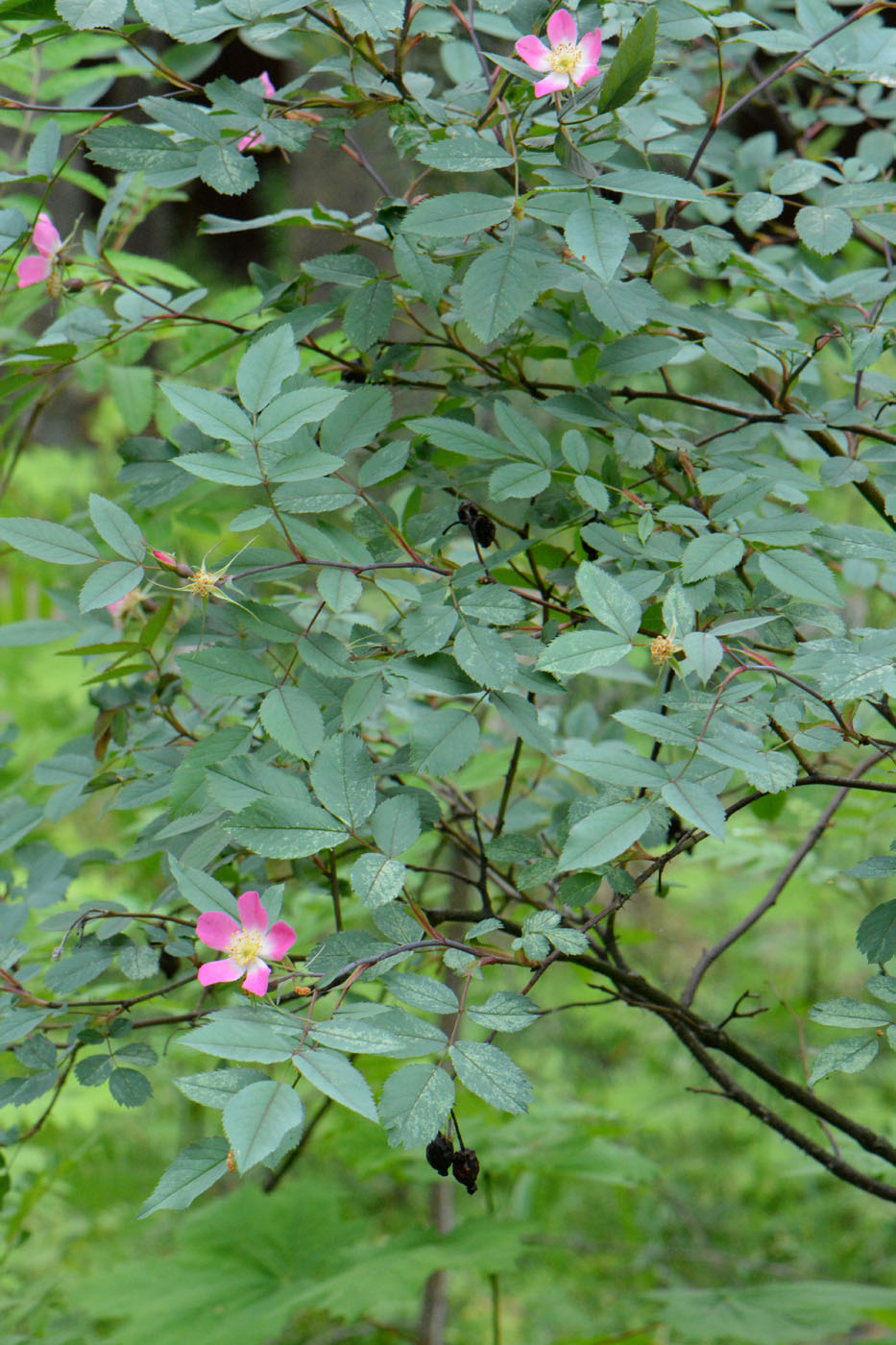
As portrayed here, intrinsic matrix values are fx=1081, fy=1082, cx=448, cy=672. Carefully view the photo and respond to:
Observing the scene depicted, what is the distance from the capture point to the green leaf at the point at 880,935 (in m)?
0.53

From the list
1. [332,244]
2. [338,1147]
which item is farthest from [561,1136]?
[332,244]

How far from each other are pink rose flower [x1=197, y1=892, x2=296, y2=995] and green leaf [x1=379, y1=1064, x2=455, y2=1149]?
86 millimetres

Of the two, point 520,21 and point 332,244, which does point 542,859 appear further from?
point 332,244

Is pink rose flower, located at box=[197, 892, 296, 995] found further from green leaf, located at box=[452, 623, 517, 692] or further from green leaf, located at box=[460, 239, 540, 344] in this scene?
green leaf, located at box=[460, 239, 540, 344]

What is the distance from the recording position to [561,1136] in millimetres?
1237

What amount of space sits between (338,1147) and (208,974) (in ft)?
2.64

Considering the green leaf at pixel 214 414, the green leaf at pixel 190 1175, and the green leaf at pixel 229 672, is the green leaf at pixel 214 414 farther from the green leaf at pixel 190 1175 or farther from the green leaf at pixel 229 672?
the green leaf at pixel 190 1175

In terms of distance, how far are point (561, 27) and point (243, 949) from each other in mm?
483

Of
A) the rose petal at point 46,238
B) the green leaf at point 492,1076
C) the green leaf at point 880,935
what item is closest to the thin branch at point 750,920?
the green leaf at point 880,935

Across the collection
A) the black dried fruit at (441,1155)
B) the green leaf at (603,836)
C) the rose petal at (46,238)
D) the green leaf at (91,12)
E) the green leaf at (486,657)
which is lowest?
the black dried fruit at (441,1155)

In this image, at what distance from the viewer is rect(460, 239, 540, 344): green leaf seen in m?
0.52

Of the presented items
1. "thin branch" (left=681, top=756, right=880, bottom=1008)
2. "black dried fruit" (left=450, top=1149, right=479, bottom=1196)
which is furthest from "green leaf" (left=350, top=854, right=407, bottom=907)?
"thin branch" (left=681, top=756, right=880, bottom=1008)

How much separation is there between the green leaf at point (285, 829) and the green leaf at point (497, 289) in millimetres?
238

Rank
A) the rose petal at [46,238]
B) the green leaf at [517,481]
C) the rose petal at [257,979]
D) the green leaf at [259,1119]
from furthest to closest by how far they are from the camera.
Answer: the rose petal at [46,238] < the green leaf at [517,481] < the rose petal at [257,979] < the green leaf at [259,1119]
